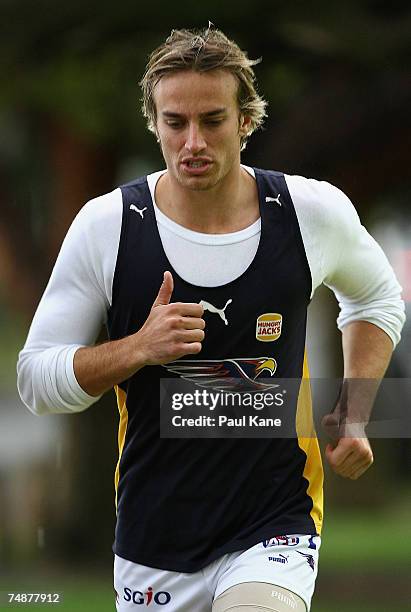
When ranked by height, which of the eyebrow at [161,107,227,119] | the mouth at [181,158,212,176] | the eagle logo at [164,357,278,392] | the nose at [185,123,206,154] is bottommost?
the eagle logo at [164,357,278,392]

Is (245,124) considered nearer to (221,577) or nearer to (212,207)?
(212,207)

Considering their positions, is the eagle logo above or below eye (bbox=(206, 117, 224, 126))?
below

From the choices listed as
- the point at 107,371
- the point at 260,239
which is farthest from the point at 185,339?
the point at 260,239

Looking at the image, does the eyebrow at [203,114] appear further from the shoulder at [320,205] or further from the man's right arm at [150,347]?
the man's right arm at [150,347]

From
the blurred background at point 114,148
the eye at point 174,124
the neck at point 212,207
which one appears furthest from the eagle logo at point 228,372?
the blurred background at point 114,148

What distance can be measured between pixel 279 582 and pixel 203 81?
132cm

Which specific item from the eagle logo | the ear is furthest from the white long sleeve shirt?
the eagle logo

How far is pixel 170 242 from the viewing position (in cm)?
332

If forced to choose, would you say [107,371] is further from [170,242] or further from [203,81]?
[203,81]

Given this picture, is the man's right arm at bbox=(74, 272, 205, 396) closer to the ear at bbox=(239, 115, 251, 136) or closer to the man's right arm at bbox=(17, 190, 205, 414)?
the man's right arm at bbox=(17, 190, 205, 414)

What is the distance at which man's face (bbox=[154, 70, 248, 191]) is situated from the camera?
3.20 metres

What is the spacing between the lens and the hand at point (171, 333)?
2984 mm

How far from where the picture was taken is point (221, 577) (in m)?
3.20

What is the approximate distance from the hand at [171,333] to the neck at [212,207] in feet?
1.22
